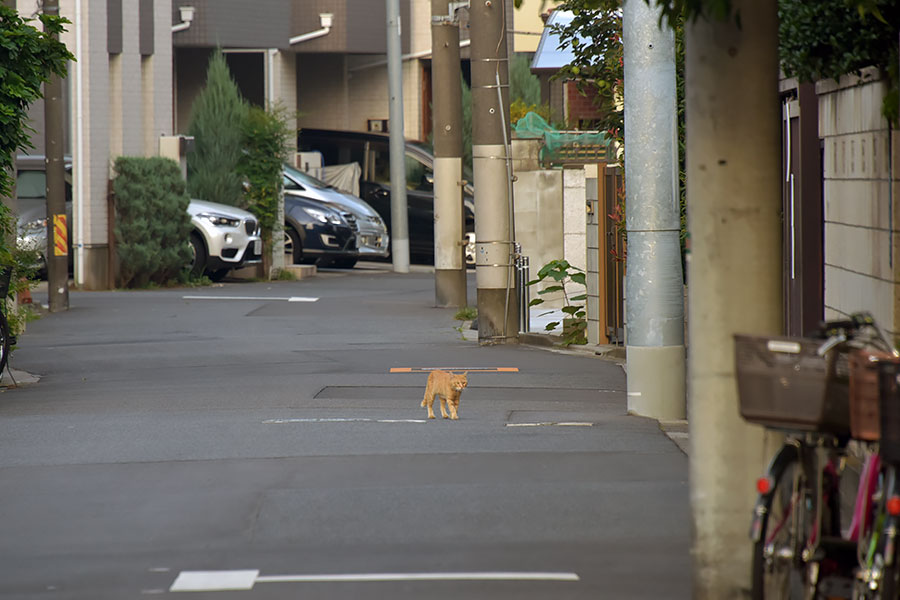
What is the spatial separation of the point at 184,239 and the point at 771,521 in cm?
2102

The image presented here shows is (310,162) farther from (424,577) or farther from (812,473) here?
(812,473)

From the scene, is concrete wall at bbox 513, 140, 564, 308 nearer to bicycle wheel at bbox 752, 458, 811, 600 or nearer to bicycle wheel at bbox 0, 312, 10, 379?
bicycle wheel at bbox 0, 312, 10, 379

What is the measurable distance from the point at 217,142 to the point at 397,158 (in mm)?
3879

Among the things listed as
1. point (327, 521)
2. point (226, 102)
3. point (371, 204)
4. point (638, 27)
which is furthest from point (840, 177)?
point (371, 204)

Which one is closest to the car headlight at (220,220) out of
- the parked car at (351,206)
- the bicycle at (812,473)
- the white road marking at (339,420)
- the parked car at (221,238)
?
the parked car at (221,238)

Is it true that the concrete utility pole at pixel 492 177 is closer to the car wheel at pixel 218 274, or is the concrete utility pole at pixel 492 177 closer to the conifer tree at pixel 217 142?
the car wheel at pixel 218 274

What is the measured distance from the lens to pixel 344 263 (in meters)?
31.1

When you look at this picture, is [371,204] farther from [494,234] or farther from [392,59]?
[494,234]

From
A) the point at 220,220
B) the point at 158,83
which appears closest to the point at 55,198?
the point at 220,220

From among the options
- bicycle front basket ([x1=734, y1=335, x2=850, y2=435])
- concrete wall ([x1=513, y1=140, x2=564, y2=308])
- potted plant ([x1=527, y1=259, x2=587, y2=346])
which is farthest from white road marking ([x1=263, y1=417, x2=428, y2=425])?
concrete wall ([x1=513, y1=140, x2=564, y2=308])

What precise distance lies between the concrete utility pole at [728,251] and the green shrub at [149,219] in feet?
65.7

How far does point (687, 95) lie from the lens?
5.36 m

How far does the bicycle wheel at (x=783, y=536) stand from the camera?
4.98m

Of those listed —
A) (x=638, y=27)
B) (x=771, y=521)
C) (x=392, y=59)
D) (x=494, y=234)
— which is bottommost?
(x=771, y=521)
